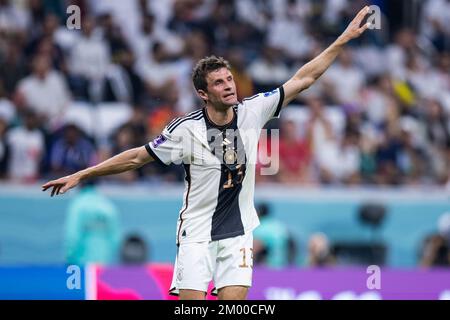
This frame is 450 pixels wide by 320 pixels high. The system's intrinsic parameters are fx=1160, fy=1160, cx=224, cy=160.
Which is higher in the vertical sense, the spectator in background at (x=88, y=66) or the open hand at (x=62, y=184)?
the spectator in background at (x=88, y=66)

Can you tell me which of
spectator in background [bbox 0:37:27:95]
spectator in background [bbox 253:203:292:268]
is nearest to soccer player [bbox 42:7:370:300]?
spectator in background [bbox 253:203:292:268]

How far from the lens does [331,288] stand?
12539mm

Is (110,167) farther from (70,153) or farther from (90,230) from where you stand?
(70,153)

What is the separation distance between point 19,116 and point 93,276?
447 centimetres

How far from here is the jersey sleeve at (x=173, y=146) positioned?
896cm

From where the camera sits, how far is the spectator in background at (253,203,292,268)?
47.0ft

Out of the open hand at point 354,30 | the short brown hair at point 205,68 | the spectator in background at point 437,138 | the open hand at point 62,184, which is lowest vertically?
the open hand at point 62,184

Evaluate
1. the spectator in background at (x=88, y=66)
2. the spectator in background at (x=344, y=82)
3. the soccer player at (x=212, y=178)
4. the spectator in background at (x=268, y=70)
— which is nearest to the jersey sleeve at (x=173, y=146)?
the soccer player at (x=212, y=178)

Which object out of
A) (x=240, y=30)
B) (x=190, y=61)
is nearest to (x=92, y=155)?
(x=190, y=61)

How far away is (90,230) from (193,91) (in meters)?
3.17

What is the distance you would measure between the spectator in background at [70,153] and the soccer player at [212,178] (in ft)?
20.2

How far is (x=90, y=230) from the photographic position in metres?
13.9

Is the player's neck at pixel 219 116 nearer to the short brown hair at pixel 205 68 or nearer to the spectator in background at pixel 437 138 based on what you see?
the short brown hair at pixel 205 68
